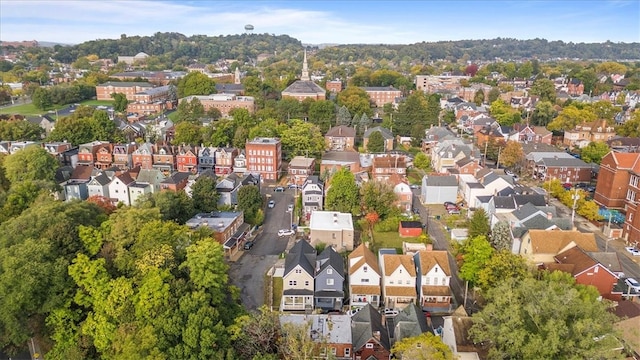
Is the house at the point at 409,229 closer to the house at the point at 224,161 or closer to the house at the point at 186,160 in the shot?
the house at the point at 224,161

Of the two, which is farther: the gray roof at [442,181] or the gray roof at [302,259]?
the gray roof at [442,181]

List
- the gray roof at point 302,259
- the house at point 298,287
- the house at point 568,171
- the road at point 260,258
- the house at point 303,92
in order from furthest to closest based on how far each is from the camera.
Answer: the house at point 303,92
the house at point 568,171
the road at point 260,258
the gray roof at point 302,259
the house at point 298,287

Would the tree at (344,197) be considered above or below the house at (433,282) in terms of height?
above

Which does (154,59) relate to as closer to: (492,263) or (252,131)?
(252,131)

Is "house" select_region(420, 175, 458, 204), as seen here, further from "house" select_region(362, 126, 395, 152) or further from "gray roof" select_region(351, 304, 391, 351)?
"gray roof" select_region(351, 304, 391, 351)

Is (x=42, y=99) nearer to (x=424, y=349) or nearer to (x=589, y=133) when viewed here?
(x=424, y=349)

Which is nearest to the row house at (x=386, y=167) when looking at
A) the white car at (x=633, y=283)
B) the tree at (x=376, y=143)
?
the tree at (x=376, y=143)

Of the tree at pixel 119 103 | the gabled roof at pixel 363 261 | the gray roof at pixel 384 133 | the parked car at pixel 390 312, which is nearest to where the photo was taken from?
the parked car at pixel 390 312
